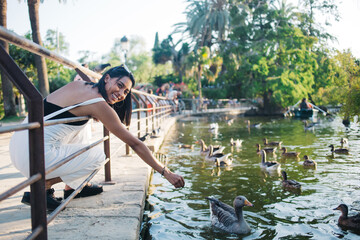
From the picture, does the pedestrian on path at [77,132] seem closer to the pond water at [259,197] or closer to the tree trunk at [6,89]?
the pond water at [259,197]

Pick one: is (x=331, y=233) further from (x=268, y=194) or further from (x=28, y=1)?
(x=28, y=1)

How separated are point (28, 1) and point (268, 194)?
14.5m

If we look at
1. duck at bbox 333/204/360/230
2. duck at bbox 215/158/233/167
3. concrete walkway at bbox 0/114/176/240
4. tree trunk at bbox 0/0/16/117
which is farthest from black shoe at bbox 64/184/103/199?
tree trunk at bbox 0/0/16/117

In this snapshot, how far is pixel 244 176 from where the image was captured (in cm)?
768

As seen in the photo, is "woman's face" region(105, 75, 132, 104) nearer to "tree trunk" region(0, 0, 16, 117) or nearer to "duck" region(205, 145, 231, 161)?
"duck" region(205, 145, 231, 161)

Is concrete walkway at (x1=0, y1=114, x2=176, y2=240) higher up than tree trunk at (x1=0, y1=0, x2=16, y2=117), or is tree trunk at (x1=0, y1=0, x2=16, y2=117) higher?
tree trunk at (x1=0, y1=0, x2=16, y2=117)

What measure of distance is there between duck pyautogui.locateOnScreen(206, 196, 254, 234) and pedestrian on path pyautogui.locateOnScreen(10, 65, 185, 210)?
1780mm

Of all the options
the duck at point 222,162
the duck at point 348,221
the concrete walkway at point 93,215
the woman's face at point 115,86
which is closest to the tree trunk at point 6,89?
the duck at point 222,162

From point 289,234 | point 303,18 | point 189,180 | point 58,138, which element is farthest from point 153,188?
point 303,18

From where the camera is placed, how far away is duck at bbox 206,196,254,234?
450 cm

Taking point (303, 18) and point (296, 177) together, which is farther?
point (303, 18)

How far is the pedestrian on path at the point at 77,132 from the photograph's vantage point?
3.02m

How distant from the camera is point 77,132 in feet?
12.0

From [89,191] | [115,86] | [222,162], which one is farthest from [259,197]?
[115,86]
